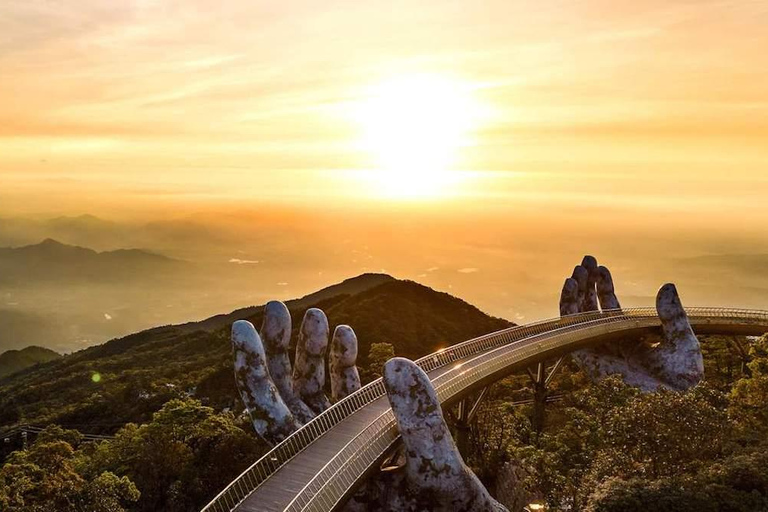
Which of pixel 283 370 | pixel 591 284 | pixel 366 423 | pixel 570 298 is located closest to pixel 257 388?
pixel 283 370

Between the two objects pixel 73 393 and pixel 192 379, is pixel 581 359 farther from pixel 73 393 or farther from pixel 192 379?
pixel 73 393

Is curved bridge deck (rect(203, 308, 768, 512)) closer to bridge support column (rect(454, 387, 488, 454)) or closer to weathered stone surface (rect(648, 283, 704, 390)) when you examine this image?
weathered stone surface (rect(648, 283, 704, 390))

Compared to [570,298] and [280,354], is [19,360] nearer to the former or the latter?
[280,354]

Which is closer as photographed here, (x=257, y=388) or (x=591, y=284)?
(x=257, y=388)

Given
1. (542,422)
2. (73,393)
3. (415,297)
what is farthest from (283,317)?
(415,297)

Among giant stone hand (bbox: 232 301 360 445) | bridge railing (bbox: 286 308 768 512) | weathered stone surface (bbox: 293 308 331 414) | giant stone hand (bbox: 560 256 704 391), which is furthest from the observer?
giant stone hand (bbox: 560 256 704 391)

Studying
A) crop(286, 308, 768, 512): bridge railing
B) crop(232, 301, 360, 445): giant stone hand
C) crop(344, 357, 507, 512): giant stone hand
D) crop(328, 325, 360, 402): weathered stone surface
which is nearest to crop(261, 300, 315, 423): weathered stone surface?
crop(232, 301, 360, 445): giant stone hand

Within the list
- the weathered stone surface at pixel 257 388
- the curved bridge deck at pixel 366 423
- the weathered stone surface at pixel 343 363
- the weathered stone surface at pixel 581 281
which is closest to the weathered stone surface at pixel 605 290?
the weathered stone surface at pixel 581 281

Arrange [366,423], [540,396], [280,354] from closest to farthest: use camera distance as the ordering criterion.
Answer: [366,423], [280,354], [540,396]
